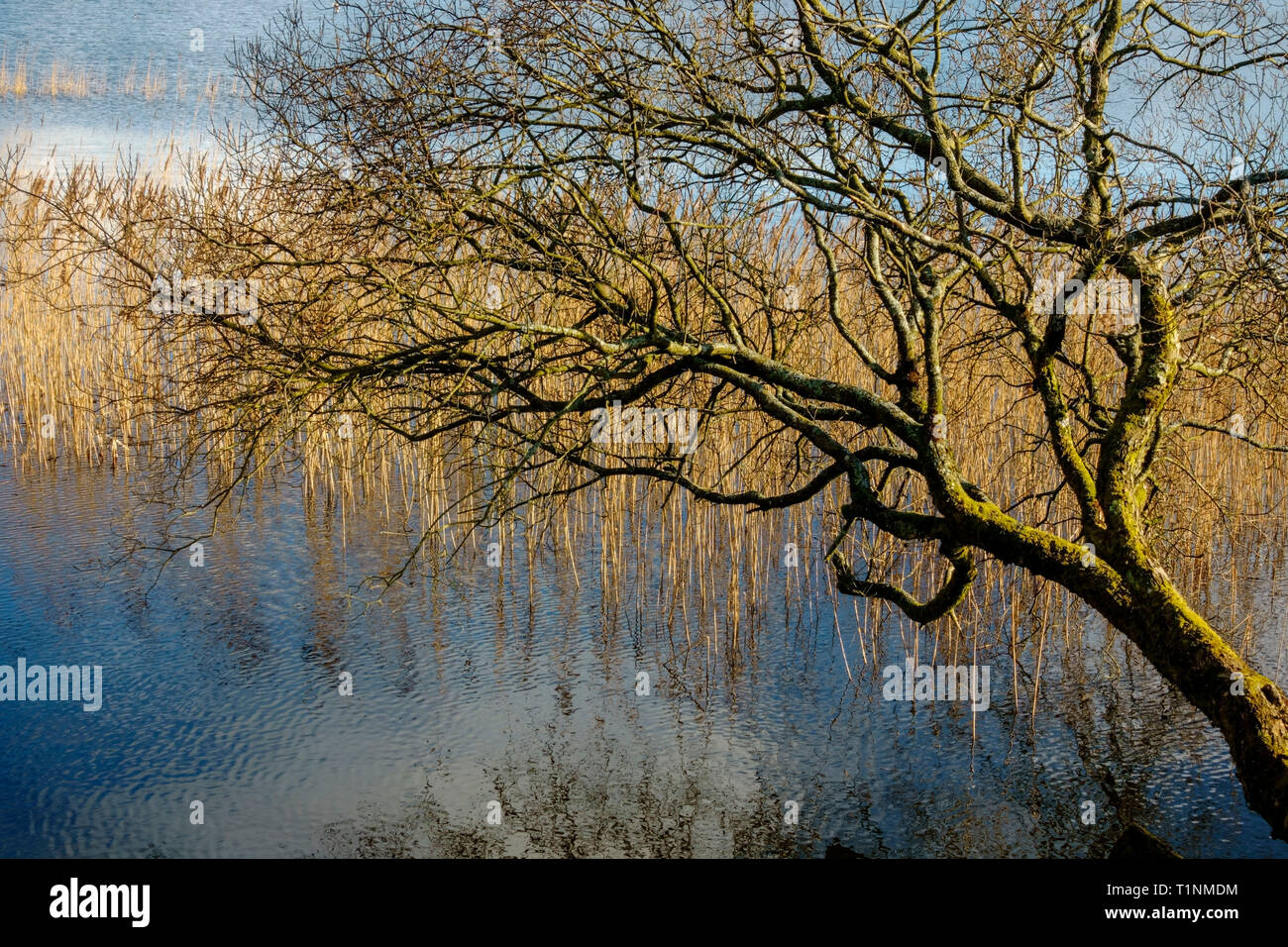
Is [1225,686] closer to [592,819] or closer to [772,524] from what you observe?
[592,819]

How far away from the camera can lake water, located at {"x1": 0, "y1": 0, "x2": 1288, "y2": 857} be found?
6539mm

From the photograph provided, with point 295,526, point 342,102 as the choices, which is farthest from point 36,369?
point 342,102

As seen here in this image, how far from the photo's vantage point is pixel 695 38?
5242mm

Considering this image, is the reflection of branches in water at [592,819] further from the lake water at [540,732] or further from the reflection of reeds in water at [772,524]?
the reflection of reeds in water at [772,524]

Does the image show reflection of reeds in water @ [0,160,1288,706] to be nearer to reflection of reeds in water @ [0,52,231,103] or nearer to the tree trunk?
the tree trunk

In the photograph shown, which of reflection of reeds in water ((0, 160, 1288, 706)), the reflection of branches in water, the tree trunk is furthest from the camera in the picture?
reflection of reeds in water ((0, 160, 1288, 706))

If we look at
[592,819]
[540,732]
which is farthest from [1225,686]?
[540,732]

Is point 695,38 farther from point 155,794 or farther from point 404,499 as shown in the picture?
point 404,499

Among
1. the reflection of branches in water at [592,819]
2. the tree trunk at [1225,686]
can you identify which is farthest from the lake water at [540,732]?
the tree trunk at [1225,686]

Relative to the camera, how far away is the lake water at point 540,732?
654cm

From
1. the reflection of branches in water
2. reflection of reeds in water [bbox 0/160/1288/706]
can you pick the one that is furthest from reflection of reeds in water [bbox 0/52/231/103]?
the reflection of branches in water

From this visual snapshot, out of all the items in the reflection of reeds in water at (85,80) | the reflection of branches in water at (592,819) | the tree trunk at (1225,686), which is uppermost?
the reflection of reeds in water at (85,80)

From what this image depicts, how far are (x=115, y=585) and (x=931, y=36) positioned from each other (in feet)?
28.7

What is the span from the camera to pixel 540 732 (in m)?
7.88
